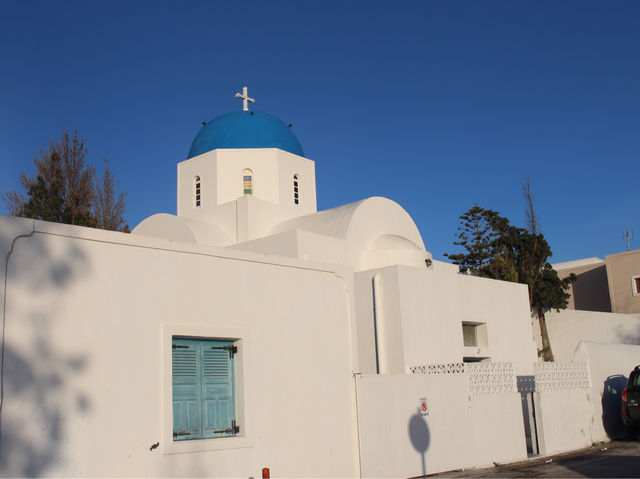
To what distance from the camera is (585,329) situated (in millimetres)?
24641

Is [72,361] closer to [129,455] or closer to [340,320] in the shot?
[129,455]

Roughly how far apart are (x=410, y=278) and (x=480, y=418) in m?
3.70

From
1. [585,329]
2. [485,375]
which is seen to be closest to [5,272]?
[485,375]

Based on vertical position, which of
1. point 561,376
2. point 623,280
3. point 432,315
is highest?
point 623,280

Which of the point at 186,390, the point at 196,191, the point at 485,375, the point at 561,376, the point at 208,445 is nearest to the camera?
the point at 208,445

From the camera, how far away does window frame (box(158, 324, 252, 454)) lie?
783 centimetres

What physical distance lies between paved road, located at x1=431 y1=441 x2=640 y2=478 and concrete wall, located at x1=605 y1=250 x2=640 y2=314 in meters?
15.8

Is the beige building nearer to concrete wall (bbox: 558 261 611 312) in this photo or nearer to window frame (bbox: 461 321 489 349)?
concrete wall (bbox: 558 261 611 312)

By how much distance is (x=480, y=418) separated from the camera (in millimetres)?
11766

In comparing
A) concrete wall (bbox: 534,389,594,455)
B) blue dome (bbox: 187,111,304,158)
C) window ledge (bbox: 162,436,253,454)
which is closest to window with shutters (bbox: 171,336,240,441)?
window ledge (bbox: 162,436,253,454)

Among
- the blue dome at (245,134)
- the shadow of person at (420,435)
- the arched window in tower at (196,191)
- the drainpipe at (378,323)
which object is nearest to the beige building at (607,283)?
the blue dome at (245,134)

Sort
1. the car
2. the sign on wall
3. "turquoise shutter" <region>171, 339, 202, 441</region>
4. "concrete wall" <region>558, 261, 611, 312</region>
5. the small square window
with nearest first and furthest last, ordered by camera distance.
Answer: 1. "turquoise shutter" <region>171, 339, 202, 441</region>
2. the sign on wall
3. the car
4. the small square window
5. "concrete wall" <region>558, 261, 611, 312</region>

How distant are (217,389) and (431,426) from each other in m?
4.09

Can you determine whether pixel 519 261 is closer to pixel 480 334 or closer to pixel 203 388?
pixel 480 334
